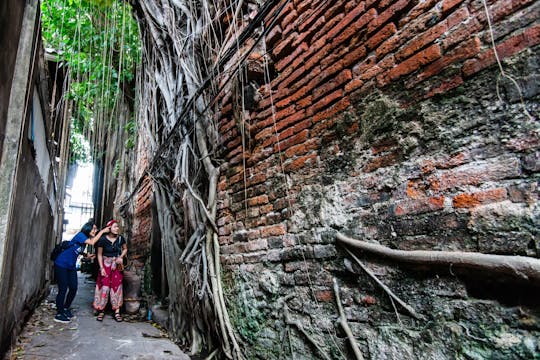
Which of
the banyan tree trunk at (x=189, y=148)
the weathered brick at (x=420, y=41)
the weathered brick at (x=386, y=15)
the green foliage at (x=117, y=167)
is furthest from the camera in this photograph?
the green foliage at (x=117, y=167)

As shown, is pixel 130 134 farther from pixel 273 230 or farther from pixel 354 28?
pixel 354 28

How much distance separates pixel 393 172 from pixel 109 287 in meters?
4.05

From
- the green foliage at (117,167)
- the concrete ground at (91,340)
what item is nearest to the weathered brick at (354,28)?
the concrete ground at (91,340)

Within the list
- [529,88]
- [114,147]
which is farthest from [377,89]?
[114,147]

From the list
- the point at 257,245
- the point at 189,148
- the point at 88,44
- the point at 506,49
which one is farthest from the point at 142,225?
the point at 506,49

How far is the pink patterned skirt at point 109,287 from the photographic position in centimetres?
416

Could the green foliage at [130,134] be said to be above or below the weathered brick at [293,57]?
above

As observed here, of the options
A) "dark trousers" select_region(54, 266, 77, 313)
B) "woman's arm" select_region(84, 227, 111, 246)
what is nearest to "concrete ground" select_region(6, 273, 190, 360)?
"dark trousers" select_region(54, 266, 77, 313)

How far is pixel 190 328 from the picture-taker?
121 inches

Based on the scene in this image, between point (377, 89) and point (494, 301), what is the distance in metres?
1.00

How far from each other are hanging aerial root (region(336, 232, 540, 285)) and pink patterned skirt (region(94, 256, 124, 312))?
381 cm

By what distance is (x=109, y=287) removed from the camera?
13.9ft

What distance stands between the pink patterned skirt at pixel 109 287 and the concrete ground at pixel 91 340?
0.19 meters

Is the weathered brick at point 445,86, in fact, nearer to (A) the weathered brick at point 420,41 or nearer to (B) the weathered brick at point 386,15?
(A) the weathered brick at point 420,41
